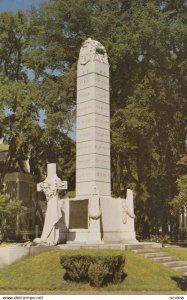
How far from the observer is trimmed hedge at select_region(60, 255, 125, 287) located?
45.9 feet

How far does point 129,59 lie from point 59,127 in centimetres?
693

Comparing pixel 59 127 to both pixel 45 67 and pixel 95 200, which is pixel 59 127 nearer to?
pixel 45 67

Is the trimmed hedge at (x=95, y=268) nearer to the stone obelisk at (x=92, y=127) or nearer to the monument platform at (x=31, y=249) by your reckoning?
the monument platform at (x=31, y=249)

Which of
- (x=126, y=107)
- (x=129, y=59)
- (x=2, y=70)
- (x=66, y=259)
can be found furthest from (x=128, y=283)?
(x=2, y=70)

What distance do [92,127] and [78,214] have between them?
3862 millimetres

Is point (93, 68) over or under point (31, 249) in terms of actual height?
over

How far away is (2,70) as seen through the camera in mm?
39156

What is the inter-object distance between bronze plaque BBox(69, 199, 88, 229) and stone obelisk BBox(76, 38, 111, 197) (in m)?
0.53

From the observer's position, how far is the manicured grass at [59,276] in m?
14.4

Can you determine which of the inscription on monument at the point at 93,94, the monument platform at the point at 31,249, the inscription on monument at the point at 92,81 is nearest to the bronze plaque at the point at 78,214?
the monument platform at the point at 31,249

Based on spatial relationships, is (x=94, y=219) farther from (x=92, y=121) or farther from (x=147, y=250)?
(x=92, y=121)

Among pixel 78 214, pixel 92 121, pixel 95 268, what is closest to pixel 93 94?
pixel 92 121

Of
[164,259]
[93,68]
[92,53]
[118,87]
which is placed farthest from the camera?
[118,87]

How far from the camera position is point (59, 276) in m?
15.2
